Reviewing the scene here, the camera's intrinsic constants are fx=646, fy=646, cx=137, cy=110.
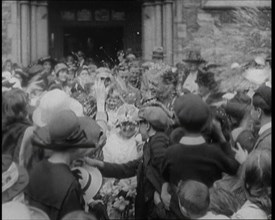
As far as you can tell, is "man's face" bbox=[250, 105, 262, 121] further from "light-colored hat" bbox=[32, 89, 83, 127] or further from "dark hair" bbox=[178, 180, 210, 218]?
"dark hair" bbox=[178, 180, 210, 218]

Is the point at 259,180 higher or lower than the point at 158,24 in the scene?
lower

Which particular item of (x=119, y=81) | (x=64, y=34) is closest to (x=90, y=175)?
(x=119, y=81)

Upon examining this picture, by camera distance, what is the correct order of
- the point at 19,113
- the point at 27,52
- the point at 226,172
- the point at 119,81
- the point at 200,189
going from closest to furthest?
the point at 200,189
the point at 226,172
the point at 19,113
the point at 119,81
the point at 27,52

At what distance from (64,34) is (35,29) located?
1.03 meters

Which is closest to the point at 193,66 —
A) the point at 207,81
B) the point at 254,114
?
the point at 207,81

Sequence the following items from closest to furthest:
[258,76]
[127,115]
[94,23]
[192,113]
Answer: [192,113], [127,115], [258,76], [94,23]

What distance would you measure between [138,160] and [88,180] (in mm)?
751

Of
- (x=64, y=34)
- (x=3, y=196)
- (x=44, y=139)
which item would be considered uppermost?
(x=64, y=34)

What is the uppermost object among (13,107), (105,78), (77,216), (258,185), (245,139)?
(105,78)

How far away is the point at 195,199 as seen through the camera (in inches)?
108

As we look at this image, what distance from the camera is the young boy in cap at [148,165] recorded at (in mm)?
3549

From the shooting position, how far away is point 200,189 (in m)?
2.77

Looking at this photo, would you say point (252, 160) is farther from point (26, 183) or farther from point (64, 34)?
point (64, 34)

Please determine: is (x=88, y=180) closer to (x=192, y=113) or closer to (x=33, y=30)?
(x=192, y=113)
